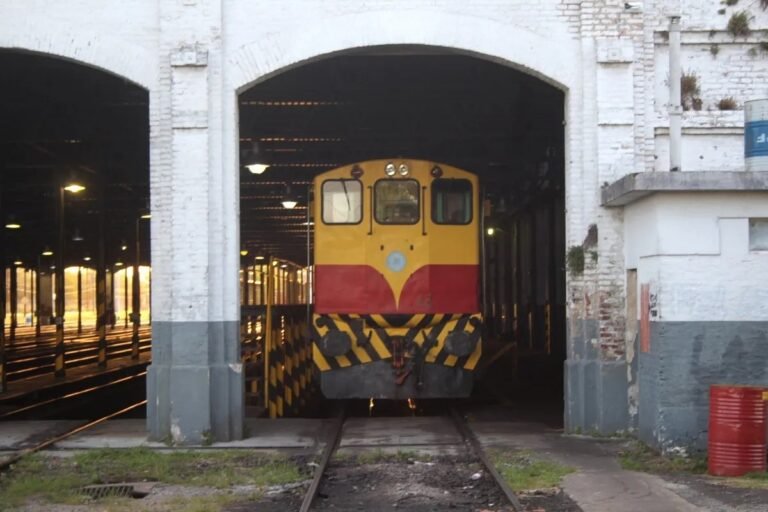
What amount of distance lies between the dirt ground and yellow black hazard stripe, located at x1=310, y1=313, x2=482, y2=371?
377 centimetres

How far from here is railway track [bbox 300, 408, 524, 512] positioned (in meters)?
9.53

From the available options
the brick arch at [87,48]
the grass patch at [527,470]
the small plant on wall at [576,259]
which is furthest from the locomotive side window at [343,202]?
the grass patch at [527,470]

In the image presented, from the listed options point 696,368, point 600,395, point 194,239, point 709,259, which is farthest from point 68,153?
point 696,368

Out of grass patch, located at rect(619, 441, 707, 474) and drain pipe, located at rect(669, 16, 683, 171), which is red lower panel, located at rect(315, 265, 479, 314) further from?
drain pipe, located at rect(669, 16, 683, 171)

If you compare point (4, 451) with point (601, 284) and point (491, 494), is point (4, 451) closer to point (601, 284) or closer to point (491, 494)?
point (491, 494)

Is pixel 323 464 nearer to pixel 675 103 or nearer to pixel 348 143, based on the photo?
pixel 675 103

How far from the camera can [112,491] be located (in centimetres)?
1031

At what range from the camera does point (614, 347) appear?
13.1 metres

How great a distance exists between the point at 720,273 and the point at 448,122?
1004cm

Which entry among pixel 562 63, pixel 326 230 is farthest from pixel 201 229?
pixel 562 63

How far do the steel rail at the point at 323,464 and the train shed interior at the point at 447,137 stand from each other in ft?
10.6

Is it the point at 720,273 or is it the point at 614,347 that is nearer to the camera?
the point at 720,273

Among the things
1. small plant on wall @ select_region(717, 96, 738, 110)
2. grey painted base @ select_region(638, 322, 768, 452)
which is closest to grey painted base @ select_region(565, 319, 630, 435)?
grey painted base @ select_region(638, 322, 768, 452)

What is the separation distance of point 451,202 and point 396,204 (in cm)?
84
